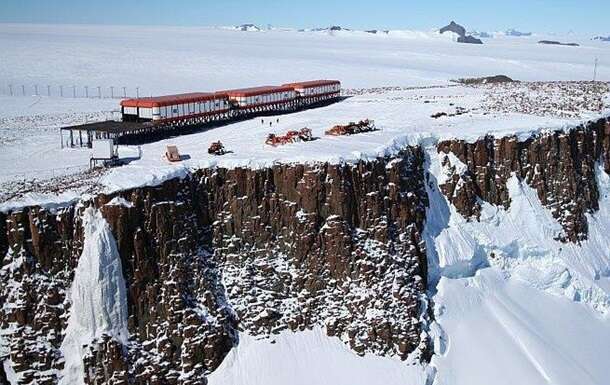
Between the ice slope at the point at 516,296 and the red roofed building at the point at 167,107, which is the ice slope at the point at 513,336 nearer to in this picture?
the ice slope at the point at 516,296

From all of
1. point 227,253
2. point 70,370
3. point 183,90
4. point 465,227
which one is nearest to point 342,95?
point 183,90

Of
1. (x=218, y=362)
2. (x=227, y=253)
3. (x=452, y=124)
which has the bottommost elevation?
(x=218, y=362)

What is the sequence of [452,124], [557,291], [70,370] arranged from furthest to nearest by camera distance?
[452,124] → [557,291] → [70,370]

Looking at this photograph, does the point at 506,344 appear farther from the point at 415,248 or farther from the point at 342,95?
the point at 342,95

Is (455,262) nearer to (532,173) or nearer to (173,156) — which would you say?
(532,173)

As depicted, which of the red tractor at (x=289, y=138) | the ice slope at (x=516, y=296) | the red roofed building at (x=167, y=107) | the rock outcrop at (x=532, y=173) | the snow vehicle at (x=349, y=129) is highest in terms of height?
the red roofed building at (x=167, y=107)

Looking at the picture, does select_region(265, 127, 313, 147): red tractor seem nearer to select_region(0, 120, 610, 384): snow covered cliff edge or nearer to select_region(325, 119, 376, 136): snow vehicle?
select_region(325, 119, 376, 136): snow vehicle

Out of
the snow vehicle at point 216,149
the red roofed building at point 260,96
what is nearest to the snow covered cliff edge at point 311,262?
the snow vehicle at point 216,149
